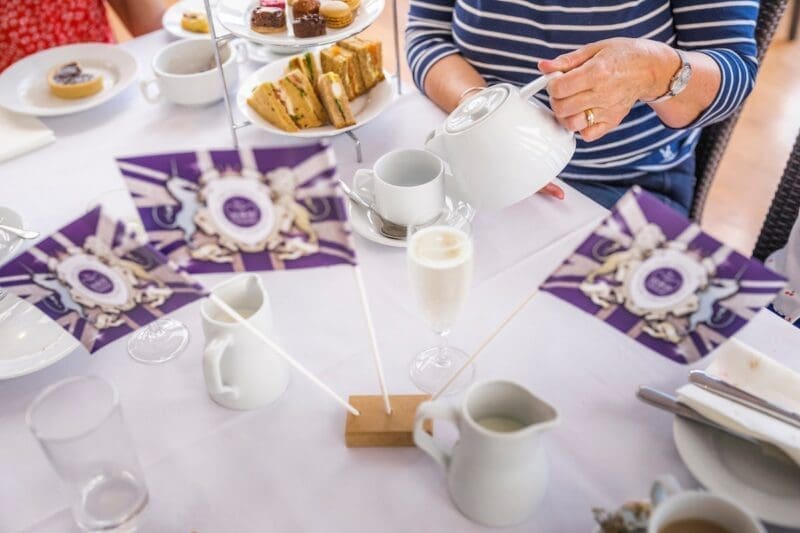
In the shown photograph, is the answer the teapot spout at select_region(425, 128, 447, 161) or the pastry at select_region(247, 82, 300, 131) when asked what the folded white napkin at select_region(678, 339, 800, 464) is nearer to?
the teapot spout at select_region(425, 128, 447, 161)

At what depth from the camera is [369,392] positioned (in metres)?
0.79

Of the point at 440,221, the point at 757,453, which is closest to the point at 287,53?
the point at 440,221

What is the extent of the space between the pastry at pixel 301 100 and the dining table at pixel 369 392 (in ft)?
0.95

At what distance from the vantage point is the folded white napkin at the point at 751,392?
2.13ft

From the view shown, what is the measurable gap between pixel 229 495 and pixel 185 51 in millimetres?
897

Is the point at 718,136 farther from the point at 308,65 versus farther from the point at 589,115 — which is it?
the point at 308,65

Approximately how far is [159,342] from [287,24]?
0.54m

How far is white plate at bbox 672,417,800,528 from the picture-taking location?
623 mm

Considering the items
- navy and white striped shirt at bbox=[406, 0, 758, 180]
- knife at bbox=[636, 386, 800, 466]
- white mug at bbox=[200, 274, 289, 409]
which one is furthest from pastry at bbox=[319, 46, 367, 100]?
knife at bbox=[636, 386, 800, 466]

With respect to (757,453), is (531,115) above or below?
above

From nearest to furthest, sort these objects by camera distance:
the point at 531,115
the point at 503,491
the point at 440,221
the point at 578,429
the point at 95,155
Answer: the point at 503,491, the point at 578,429, the point at 531,115, the point at 440,221, the point at 95,155

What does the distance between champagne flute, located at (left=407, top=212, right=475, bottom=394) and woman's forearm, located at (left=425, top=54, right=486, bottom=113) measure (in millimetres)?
425

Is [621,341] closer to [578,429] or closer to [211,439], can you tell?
[578,429]

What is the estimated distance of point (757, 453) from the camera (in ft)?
2.17
